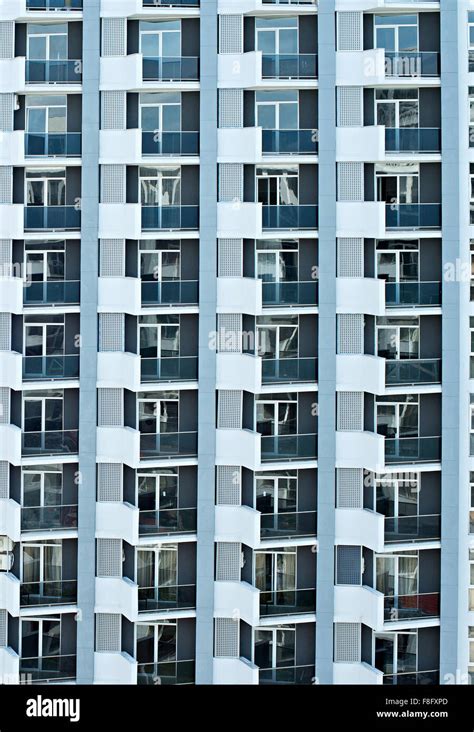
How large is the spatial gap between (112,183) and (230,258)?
144 centimetres

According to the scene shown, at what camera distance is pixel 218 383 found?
31.8 ft

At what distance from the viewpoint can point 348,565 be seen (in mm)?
9758

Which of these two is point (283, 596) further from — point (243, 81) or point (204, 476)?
point (243, 81)

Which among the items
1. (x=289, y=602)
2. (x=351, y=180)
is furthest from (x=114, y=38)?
(x=289, y=602)

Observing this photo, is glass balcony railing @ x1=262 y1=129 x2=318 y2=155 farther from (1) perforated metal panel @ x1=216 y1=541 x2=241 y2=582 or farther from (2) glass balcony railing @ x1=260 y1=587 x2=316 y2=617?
(2) glass balcony railing @ x1=260 y1=587 x2=316 y2=617

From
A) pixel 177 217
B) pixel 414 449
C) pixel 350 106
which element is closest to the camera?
pixel 350 106

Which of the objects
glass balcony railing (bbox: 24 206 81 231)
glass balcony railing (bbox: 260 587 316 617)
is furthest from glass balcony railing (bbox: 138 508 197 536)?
glass balcony railing (bbox: 24 206 81 231)

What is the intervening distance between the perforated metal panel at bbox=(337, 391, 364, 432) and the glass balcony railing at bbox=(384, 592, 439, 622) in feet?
6.13

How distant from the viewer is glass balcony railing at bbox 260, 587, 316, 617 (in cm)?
981

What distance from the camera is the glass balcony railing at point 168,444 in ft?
32.0

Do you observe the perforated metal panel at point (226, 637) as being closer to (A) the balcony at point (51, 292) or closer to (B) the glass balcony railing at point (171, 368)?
(B) the glass balcony railing at point (171, 368)

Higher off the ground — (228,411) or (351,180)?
(351,180)

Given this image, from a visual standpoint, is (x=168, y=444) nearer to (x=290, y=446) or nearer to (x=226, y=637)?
(x=290, y=446)

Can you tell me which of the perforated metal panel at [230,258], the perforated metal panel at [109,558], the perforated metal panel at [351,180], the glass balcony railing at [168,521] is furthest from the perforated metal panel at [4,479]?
the perforated metal panel at [351,180]
